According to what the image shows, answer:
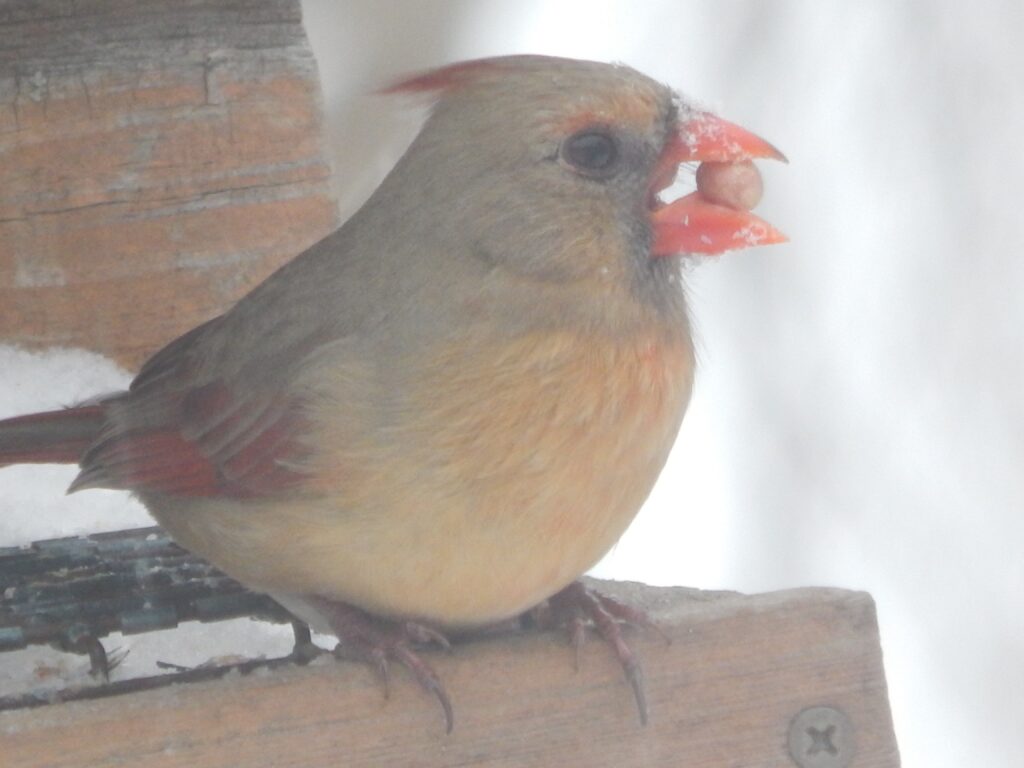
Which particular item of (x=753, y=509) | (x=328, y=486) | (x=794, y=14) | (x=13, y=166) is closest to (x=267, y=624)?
(x=328, y=486)

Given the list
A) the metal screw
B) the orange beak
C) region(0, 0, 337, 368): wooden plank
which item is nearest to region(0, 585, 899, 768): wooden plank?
the metal screw

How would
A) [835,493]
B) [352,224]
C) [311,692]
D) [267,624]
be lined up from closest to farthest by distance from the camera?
[311,692] → [352,224] → [267,624] → [835,493]

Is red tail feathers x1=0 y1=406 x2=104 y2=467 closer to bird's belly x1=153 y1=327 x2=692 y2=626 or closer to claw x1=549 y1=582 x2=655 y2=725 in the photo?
bird's belly x1=153 y1=327 x2=692 y2=626

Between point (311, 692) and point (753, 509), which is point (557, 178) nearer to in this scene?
point (311, 692)

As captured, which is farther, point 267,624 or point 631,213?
point 267,624

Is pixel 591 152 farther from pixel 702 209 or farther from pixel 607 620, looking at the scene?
pixel 607 620

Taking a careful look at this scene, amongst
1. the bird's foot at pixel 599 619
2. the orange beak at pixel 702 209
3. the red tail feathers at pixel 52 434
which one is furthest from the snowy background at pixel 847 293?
the orange beak at pixel 702 209

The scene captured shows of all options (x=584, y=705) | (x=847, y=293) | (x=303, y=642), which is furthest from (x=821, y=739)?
(x=847, y=293)

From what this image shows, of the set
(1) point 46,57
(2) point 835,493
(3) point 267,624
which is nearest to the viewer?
(3) point 267,624
